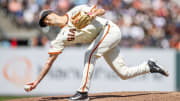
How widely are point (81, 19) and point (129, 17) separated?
32.5ft

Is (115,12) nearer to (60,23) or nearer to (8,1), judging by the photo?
(8,1)

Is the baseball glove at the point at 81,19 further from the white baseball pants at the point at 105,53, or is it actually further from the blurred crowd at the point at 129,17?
the blurred crowd at the point at 129,17

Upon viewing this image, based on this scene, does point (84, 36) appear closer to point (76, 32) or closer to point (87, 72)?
point (76, 32)

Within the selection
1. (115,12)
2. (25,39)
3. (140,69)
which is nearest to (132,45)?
(115,12)

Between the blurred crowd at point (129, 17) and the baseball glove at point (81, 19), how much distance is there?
27.9 ft

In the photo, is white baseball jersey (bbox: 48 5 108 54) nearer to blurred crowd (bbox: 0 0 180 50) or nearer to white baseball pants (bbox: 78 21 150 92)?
white baseball pants (bbox: 78 21 150 92)

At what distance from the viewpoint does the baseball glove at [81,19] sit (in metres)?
6.45

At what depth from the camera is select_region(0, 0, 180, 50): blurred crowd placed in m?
15.5

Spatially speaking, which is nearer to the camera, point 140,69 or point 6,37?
point 140,69

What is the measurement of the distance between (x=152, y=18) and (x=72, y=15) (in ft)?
33.5

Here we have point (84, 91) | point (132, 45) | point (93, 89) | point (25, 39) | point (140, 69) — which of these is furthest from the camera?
point (25, 39)

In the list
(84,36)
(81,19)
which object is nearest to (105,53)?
(84,36)

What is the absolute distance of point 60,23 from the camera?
269 inches

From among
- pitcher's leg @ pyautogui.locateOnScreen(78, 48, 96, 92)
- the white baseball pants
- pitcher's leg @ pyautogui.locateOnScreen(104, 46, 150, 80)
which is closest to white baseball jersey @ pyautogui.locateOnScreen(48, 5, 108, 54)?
the white baseball pants
